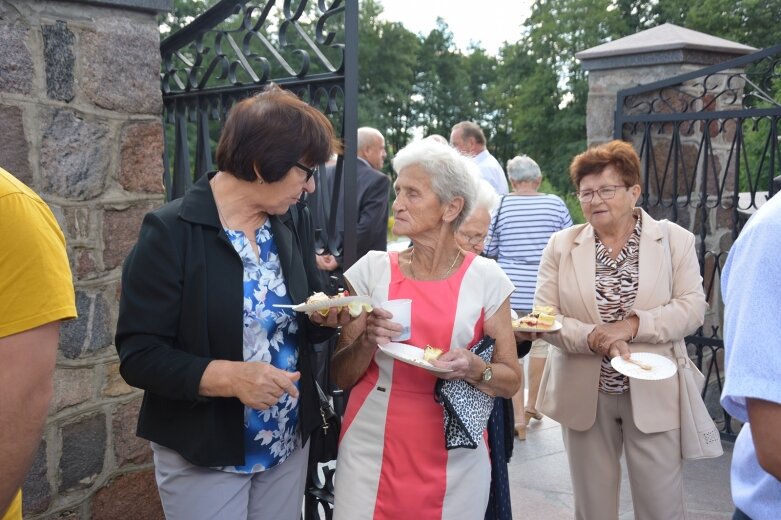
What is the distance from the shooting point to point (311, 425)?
2701 mm

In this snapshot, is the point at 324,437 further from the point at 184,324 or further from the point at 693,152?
the point at 693,152

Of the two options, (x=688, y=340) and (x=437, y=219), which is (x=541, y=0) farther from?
(x=437, y=219)

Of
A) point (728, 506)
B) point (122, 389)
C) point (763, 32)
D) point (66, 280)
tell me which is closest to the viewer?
point (66, 280)

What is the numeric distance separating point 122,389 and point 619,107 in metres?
4.29

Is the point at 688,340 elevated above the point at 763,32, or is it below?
below

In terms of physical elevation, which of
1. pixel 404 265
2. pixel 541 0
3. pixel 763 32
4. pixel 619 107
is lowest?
pixel 404 265

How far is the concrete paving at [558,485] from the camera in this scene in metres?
4.64

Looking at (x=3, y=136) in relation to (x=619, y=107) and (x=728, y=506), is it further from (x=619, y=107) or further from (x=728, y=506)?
(x=619, y=107)

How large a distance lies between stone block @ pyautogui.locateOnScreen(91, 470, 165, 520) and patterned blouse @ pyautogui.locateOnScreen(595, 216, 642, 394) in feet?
6.42

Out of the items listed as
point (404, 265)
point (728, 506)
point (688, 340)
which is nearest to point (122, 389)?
point (404, 265)

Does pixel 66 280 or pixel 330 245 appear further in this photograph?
pixel 330 245

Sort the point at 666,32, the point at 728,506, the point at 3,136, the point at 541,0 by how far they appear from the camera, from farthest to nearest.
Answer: the point at 541,0 < the point at 666,32 < the point at 728,506 < the point at 3,136

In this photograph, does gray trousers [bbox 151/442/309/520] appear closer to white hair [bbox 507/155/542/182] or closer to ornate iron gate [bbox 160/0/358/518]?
ornate iron gate [bbox 160/0/358/518]

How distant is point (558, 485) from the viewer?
16.5ft
